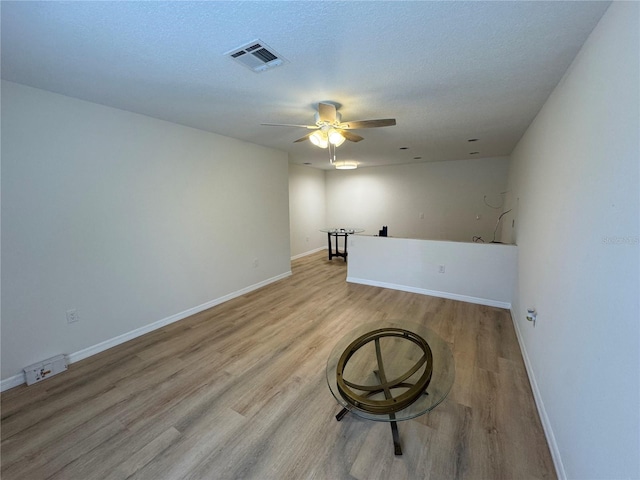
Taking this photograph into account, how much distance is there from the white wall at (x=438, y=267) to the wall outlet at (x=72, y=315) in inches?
139

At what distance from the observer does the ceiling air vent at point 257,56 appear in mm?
1490

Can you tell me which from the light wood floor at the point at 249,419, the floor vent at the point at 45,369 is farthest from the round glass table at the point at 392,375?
the floor vent at the point at 45,369

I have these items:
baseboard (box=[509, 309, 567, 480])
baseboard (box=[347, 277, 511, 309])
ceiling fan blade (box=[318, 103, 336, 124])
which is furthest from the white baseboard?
baseboard (box=[509, 309, 567, 480])

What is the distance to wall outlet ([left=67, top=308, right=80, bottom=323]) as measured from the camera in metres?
2.31

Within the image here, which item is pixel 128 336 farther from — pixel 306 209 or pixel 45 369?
pixel 306 209

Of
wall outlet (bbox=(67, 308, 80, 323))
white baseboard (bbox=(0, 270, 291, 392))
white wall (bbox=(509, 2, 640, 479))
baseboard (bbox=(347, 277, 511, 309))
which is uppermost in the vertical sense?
white wall (bbox=(509, 2, 640, 479))

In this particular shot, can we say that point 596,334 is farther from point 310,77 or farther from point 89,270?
point 89,270

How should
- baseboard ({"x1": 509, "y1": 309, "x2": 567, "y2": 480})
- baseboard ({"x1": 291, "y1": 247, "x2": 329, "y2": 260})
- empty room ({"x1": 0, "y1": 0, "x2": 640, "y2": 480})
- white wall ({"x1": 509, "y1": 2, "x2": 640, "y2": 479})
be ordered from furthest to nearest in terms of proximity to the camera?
baseboard ({"x1": 291, "y1": 247, "x2": 329, "y2": 260})
baseboard ({"x1": 509, "y1": 309, "x2": 567, "y2": 480})
empty room ({"x1": 0, "y1": 0, "x2": 640, "y2": 480})
white wall ({"x1": 509, "y1": 2, "x2": 640, "y2": 479})

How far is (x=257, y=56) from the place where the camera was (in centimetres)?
159

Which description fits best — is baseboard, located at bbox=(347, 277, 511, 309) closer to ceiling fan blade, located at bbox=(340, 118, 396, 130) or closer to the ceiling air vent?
ceiling fan blade, located at bbox=(340, 118, 396, 130)

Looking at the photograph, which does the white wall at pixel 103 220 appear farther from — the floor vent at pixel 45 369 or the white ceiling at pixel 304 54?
the white ceiling at pixel 304 54

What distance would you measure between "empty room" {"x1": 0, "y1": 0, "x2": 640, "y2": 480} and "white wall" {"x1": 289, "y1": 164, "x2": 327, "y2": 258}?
8.36 feet

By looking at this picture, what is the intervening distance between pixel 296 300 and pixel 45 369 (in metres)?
2.52

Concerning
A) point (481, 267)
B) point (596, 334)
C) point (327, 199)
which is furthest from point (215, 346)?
point (327, 199)
